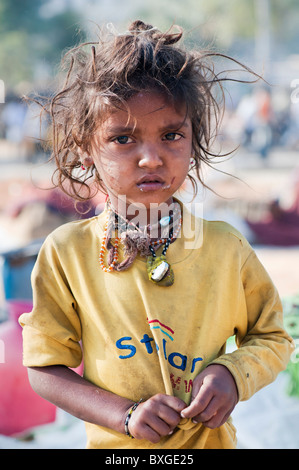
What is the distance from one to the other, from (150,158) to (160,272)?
0.25 m

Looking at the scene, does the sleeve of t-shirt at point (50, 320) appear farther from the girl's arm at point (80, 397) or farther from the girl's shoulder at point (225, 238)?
the girl's shoulder at point (225, 238)

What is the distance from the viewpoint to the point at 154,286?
1.29m

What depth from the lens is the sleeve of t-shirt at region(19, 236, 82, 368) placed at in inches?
50.4

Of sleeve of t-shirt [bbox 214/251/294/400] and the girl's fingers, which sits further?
sleeve of t-shirt [bbox 214/251/294/400]

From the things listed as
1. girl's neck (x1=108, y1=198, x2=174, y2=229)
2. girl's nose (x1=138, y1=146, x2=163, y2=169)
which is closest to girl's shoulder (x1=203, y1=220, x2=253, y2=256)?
girl's neck (x1=108, y1=198, x2=174, y2=229)

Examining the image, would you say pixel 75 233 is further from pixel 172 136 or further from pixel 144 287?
pixel 172 136

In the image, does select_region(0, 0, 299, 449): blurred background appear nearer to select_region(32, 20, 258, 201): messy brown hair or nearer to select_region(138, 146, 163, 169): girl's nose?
select_region(32, 20, 258, 201): messy brown hair

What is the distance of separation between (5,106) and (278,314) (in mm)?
16754

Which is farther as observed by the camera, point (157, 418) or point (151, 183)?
point (151, 183)

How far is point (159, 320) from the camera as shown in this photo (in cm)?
127

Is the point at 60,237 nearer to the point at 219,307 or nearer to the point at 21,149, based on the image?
the point at 219,307

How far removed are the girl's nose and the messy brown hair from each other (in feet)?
0.40

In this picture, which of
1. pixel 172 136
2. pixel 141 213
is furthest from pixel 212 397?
pixel 172 136

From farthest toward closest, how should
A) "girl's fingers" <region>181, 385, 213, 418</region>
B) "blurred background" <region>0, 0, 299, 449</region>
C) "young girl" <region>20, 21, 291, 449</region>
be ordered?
1. "blurred background" <region>0, 0, 299, 449</region>
2. "young girl" <region>20, 21, 291, 449</region>
3. "girl's fingers" <region>181, 385, 213, 418</region>
